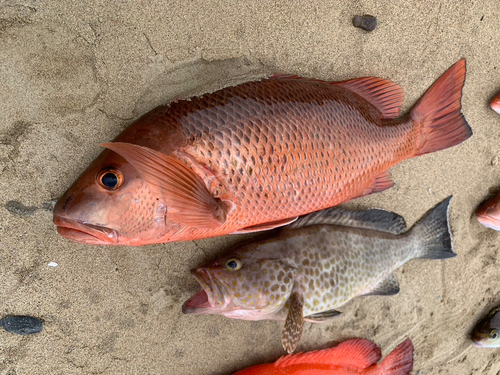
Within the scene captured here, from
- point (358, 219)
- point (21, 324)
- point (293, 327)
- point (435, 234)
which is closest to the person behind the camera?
point (21, 324)

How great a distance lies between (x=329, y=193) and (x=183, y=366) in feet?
4.71

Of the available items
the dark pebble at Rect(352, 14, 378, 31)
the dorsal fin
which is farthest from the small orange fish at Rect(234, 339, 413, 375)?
the dark pebble at Rect(352, 14, 378, 31)


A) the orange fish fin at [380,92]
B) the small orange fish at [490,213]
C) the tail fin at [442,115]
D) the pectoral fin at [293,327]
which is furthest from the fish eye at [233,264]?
the small orange fish at [490,213]

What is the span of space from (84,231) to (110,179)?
27cm

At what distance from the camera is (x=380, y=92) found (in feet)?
7.78

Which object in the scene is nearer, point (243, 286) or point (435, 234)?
point (243, 286)

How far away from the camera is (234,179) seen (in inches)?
68.8

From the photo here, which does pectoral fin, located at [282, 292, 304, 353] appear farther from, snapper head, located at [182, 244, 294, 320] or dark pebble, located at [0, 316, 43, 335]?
dark pebble, located at [0, 316, 43, 335]

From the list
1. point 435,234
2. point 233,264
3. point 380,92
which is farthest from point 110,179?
point 435,234

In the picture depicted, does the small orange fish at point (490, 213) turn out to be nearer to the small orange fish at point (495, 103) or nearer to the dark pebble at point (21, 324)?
the small orange fish at point (495, 103)

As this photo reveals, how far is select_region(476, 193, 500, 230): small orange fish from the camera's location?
2963 millimetres

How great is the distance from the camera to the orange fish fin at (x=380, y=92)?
232 cm

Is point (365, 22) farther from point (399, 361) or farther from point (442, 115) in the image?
point (399, 361)

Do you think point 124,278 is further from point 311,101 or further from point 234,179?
point 311,101
